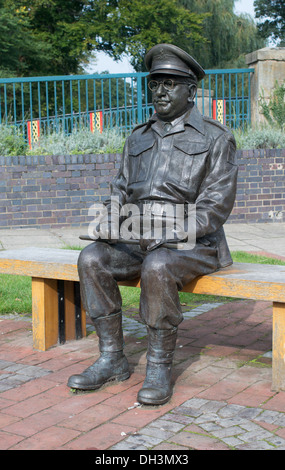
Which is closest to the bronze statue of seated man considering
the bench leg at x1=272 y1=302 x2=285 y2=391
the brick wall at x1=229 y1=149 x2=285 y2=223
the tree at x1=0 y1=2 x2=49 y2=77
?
the bench leg at x1=272 y1=302 x2=285 y2=391

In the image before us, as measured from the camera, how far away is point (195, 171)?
3.63 meters

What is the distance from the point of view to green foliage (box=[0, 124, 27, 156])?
31.6 ft

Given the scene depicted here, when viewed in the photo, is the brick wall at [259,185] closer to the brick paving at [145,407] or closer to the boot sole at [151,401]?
the brick paving at [145,407]

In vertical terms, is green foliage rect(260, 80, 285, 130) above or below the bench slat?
above

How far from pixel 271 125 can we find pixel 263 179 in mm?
2129

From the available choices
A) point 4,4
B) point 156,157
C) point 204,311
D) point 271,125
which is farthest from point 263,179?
point 4,4

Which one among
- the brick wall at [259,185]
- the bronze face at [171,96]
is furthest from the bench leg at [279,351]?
the brick wall at [259,185]

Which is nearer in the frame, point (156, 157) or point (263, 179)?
point (156, 157)

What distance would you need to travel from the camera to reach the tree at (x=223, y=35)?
2878cm

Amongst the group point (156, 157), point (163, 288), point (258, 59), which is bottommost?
point (163, 288)

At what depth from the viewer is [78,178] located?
9164mm

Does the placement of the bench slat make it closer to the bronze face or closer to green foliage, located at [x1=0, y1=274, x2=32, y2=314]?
green foliage, located at [x1=0, y1=274, x2=32, y2=314]

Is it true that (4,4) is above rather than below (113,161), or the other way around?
above

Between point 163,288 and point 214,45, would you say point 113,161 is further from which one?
point 214,45
